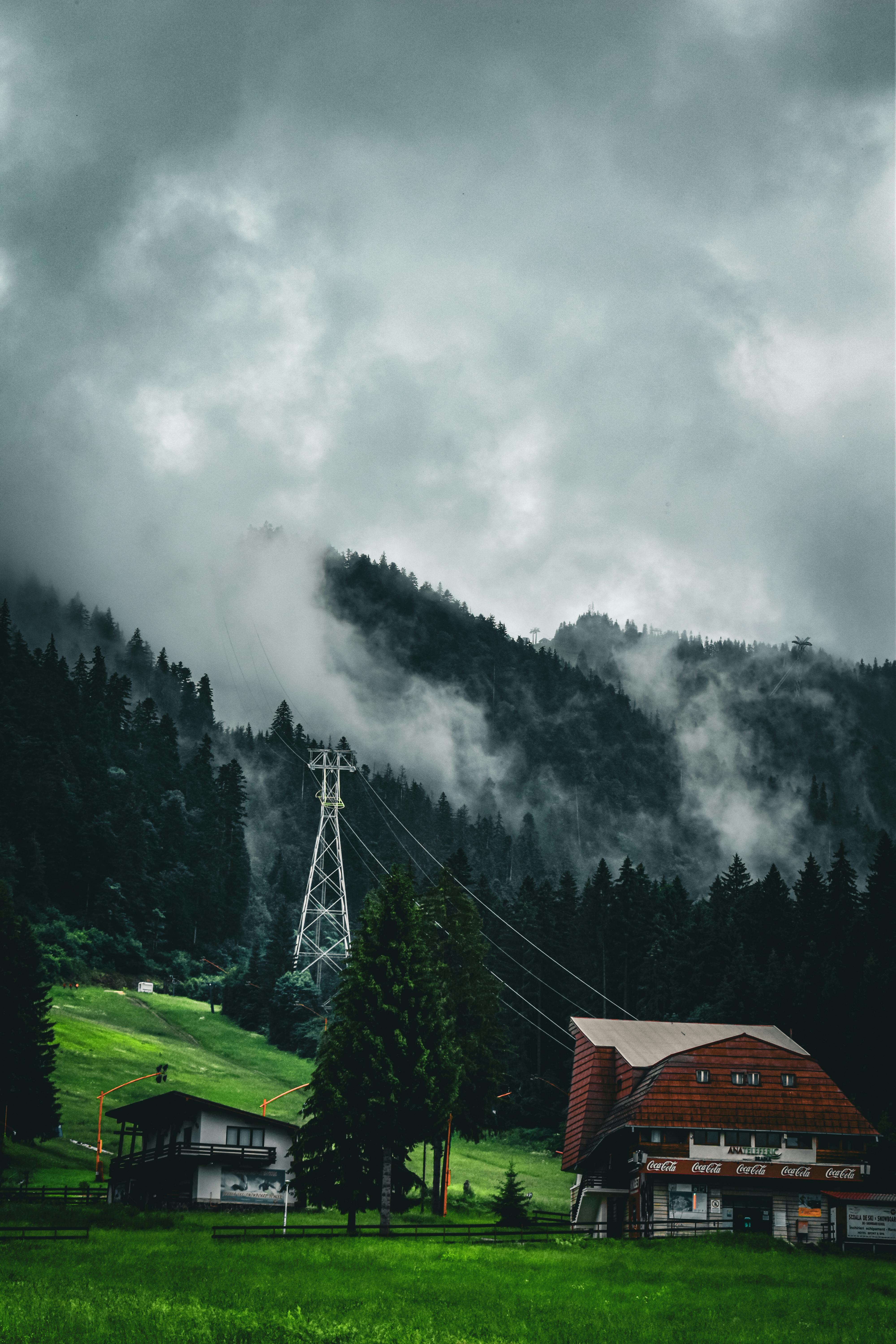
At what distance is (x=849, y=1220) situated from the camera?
45750 millimetres

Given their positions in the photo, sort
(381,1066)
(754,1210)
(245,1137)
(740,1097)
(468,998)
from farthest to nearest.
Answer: (468,998) < (245,1137) < (740,1097) < (754,1210) < (381,1066)

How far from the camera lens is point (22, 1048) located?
6531cm

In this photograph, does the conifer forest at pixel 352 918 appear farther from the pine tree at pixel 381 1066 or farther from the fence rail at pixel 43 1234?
the fence rail at pixel 43 1234

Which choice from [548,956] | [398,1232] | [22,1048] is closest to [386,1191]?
[398,1232]

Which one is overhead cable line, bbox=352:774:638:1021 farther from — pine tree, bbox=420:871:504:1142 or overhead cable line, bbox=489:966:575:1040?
pine tree, bbox=420:871:504:1142

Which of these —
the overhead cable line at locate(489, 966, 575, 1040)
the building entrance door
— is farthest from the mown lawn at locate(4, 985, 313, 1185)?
the building entrance door

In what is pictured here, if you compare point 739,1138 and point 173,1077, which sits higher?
point 739,1138

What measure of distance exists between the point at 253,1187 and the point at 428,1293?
3345cm

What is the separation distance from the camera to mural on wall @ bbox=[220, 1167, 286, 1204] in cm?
6212

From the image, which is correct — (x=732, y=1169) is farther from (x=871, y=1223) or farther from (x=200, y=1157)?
(x=200, y=1157)

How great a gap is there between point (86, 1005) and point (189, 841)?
5720 centimetres

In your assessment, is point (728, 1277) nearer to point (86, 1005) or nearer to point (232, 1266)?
point (232, 1266)

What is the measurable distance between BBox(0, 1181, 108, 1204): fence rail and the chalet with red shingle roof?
22038 millimetres

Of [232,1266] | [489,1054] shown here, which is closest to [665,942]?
[489,1054]
